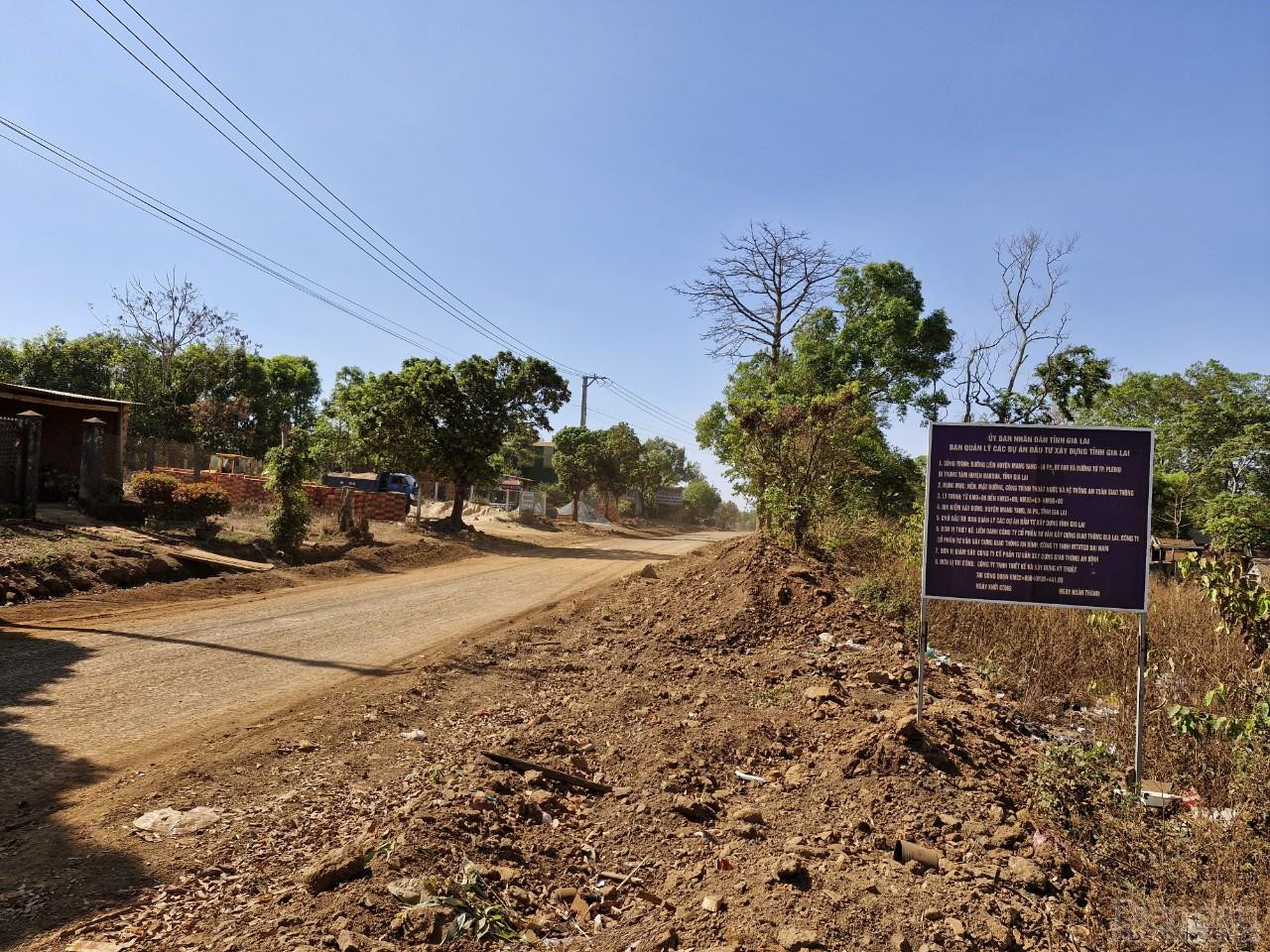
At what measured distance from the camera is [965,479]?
550cm

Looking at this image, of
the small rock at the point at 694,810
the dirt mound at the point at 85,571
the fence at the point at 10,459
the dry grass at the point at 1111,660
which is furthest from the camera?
the fence at the point at 10,459

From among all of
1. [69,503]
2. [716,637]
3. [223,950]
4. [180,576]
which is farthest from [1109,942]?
[69,503]

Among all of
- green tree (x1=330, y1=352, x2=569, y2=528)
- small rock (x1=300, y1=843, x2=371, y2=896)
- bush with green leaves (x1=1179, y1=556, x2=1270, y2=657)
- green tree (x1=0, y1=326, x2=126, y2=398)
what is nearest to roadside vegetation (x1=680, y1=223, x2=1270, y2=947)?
bush with green leaves (x1=1179, y1=556, x2=1270, y2=657)

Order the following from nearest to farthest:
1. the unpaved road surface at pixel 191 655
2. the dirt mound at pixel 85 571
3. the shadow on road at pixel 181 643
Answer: the unpaved road surface at pixel 191 655, the shadow on road at pixel 181 643, the dirt mound at pixel 85 571

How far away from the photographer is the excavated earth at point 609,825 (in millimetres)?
3131

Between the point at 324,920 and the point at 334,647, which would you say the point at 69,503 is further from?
the point at 324,920

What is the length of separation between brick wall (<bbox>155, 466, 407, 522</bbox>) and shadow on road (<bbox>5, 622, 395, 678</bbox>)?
14591mm

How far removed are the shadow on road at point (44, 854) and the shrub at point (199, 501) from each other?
1175cm

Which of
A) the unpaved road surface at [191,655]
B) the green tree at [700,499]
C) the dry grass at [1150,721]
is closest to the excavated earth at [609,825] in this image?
the dry grass at [1150,721]

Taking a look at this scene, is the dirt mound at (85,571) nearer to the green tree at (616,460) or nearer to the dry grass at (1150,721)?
the dry grass at (1150,721)

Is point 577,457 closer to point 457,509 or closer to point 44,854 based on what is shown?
point 457,509

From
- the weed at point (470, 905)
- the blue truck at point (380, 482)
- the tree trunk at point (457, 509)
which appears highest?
the blue truck at point (380, 482)

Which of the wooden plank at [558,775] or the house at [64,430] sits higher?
the house at [64,430]

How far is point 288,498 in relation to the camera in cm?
1644
